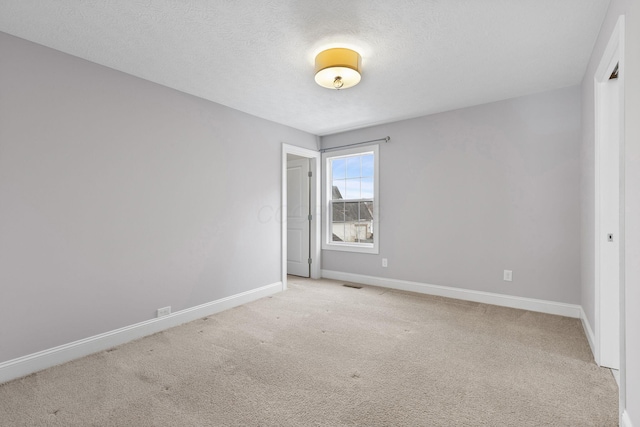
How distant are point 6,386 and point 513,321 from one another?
432 centimetres

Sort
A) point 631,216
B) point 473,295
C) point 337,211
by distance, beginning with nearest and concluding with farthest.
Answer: point 631,216, point 473,295, point 337,211

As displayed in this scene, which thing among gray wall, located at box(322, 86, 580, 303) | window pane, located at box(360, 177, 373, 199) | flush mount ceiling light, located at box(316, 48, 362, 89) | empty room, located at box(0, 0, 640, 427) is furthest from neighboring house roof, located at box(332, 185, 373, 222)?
flush mount ceiling light, located at box(316, 48, 362, 89)

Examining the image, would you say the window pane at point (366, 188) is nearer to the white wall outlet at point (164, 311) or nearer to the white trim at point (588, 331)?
the white trim at point (588, 331)

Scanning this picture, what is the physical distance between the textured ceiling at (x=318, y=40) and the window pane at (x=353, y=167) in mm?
1689

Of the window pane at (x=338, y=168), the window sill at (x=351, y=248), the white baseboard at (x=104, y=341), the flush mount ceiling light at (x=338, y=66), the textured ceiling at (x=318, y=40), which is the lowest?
the white baseboard at (x=104, y=341)

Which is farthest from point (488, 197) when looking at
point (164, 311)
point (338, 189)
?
point (164, 311)

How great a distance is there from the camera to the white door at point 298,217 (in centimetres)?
546

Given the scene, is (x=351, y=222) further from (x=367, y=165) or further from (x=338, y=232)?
(x=367, y=165)

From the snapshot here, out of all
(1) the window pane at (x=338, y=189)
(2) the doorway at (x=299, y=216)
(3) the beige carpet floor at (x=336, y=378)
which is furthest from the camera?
(2) the doorway at (x=299, y=216)

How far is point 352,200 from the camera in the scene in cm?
515

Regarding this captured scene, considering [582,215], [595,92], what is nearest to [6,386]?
[595,92]

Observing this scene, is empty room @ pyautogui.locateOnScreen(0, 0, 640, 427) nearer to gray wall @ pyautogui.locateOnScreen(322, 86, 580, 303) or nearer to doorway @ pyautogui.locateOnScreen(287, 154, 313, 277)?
gray wall @ pyautogui.locateOnScreen(322, 86, 580, 303)

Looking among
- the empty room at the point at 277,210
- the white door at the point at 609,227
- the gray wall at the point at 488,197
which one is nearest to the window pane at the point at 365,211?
the gray wall at the point at 488,197

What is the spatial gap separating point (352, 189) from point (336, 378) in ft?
11.1
